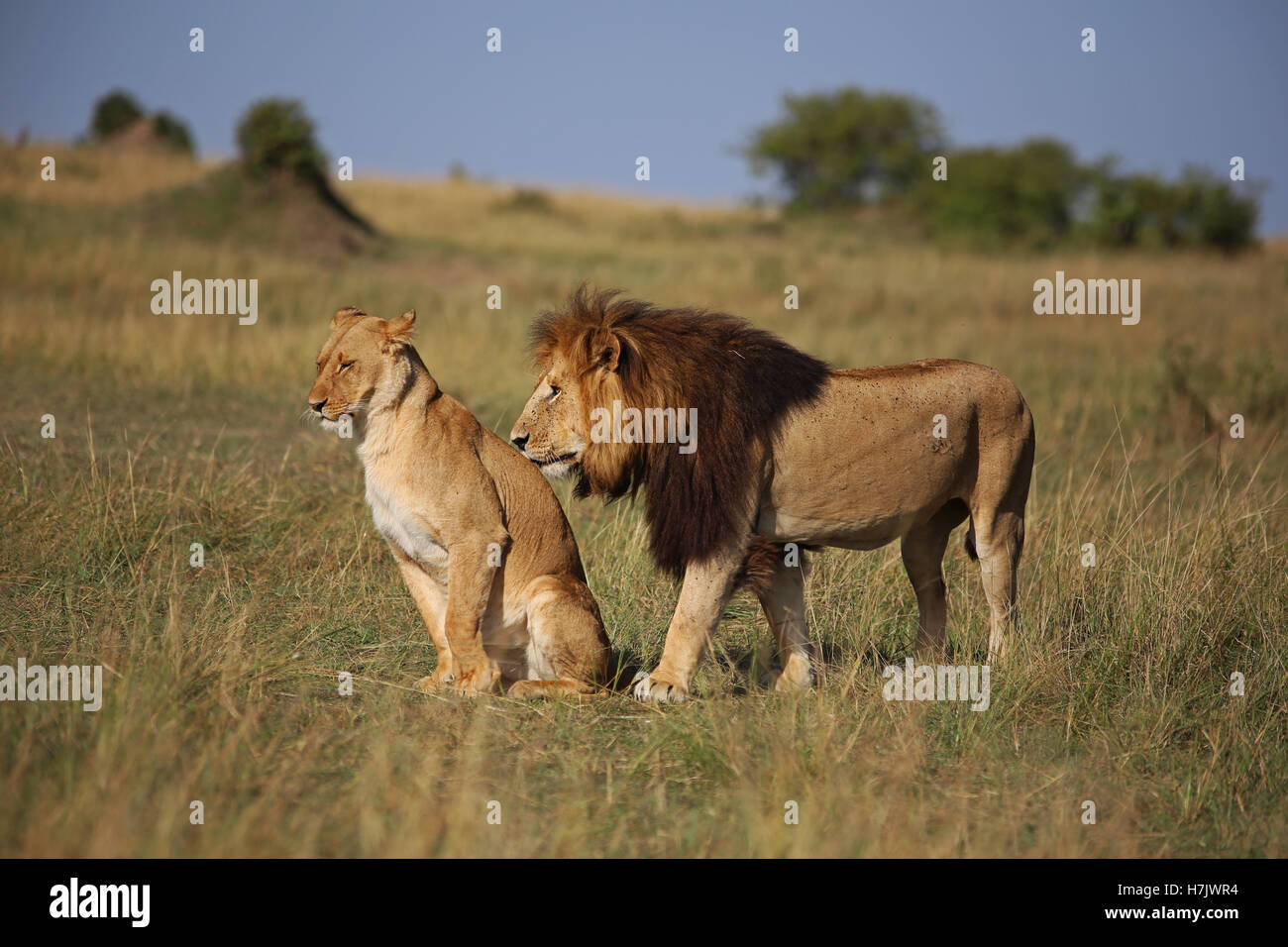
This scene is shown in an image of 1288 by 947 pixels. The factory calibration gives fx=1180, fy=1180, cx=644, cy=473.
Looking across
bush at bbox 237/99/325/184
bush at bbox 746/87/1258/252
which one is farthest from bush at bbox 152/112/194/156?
bush at bbox 746/87/1258/252

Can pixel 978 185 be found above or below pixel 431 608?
above

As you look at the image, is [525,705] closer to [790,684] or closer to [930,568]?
[790,684]

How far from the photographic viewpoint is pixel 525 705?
512cm

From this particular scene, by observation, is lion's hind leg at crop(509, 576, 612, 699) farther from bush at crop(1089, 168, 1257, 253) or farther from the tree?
the tree

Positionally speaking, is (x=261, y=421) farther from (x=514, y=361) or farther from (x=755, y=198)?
(x=755, y=198)

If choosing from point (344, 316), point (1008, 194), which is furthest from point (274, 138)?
point (1008, 194)

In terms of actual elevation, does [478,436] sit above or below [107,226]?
below

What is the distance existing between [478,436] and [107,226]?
19.1 meters

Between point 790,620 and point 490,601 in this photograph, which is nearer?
point 490,601

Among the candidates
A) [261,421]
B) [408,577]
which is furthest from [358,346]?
[261,421]

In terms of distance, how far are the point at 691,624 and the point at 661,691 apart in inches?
12.5

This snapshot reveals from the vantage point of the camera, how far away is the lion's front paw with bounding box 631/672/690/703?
5.09 metres

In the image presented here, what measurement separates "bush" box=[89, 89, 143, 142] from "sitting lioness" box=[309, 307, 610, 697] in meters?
44.7

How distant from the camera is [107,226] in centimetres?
2152
